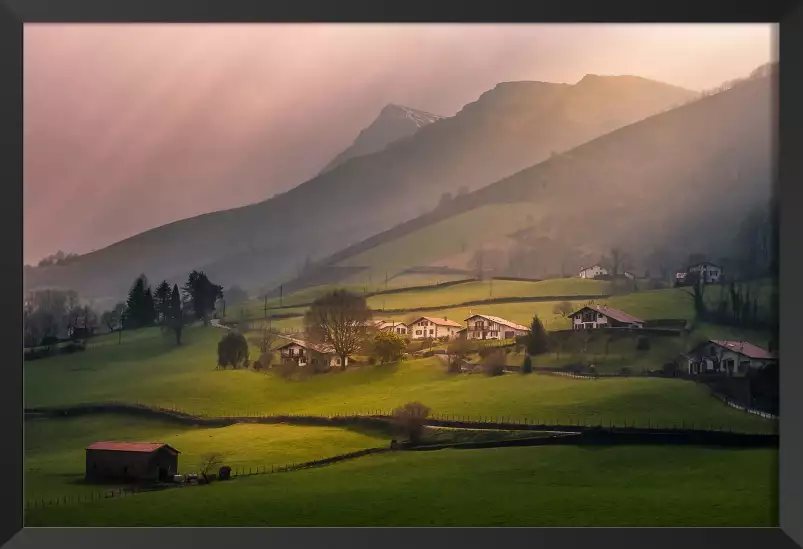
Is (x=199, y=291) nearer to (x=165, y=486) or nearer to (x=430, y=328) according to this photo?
(x=165, y=486)

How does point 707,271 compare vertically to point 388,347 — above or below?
above

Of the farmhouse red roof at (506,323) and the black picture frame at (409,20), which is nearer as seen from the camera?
the black picture frame at (409,20)

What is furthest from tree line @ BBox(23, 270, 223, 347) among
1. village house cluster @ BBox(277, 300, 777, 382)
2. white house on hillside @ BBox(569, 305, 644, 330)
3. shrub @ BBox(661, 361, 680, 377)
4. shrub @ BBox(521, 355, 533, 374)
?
shrub @ BBox(661, 361, 680, 377)

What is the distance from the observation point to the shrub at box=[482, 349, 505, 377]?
113 inches

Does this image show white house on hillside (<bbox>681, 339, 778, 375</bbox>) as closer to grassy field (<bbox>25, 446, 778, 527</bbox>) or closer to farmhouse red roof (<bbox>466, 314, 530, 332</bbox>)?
grassy field (<bbox>25, 446, 778, 527</bbox>)

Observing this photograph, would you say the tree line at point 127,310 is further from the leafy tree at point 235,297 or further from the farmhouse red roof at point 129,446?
the farmhouse red roof at point 129,446

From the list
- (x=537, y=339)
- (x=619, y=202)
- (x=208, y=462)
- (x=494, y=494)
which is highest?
(x=619, y=202)

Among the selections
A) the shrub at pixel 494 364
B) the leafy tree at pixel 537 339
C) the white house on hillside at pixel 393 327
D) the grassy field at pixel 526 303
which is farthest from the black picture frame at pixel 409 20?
the white house on hillside at pixel 393 327

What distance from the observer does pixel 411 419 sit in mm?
2852

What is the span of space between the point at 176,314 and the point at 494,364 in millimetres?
1589

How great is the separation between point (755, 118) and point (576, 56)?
92 cm

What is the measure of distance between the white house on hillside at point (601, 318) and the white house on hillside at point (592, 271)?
151mm

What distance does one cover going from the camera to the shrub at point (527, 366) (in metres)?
2.86

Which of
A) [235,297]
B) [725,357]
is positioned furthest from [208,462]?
[725,357]
